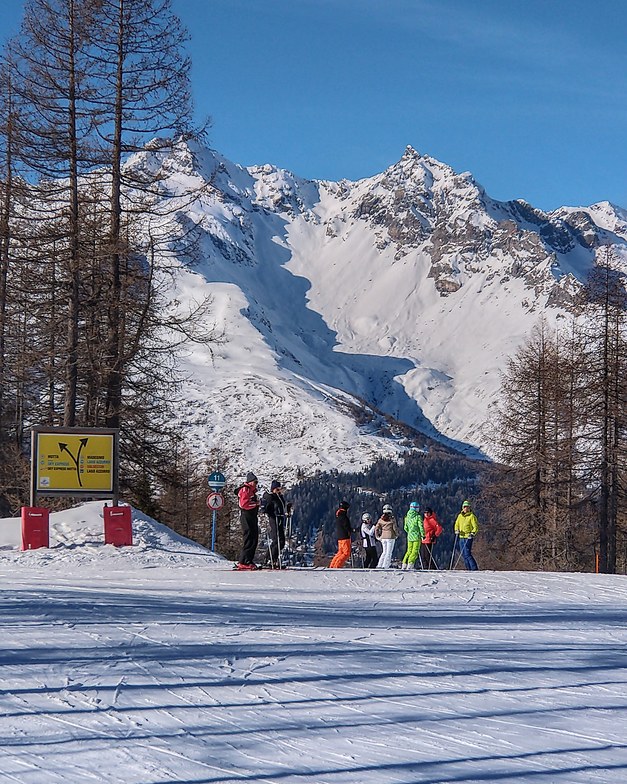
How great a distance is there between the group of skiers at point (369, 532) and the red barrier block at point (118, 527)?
3009mm

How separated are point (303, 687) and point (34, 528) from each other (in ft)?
42.8

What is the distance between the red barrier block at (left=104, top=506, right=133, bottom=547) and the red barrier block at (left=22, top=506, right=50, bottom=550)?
1.23 meters

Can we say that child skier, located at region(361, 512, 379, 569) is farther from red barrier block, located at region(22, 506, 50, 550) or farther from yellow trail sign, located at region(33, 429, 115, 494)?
red barrier block, located at region(22, 506, 50, 550)

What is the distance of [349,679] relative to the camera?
26.2 feet

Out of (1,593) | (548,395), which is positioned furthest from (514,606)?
(548,395)

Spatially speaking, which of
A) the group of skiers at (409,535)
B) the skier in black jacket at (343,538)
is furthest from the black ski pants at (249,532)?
the skier in black jacket at (343,538)

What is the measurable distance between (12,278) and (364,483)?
165375 mm

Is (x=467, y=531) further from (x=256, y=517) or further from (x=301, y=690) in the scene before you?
(x=301, y=690)

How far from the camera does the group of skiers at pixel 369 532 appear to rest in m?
17.6

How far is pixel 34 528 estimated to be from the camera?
1936 centimetres

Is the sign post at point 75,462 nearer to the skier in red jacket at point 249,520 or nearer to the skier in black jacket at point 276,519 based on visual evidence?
the skier in black jacket at point 276,519

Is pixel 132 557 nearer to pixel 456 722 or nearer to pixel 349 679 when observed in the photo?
pixel 349 679

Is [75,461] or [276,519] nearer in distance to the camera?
[276,519]

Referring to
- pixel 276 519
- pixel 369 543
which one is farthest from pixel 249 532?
pixel 369 543
